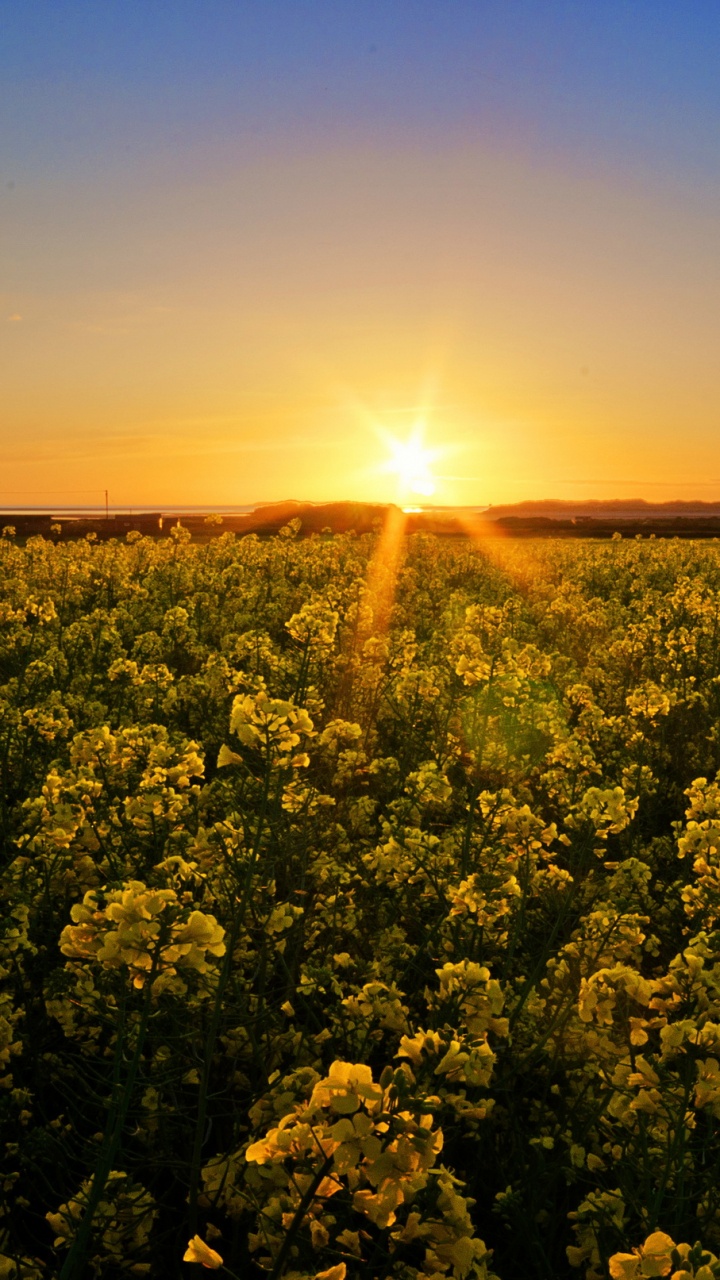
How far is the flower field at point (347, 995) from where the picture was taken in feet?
6.52

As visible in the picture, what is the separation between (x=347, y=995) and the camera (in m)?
3.70

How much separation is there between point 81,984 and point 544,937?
97.3 inches

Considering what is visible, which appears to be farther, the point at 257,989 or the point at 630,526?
the point at 630,526

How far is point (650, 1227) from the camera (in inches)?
80.5

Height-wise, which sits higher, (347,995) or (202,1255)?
(202,1255)

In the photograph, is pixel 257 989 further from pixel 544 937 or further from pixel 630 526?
pixel 630 526

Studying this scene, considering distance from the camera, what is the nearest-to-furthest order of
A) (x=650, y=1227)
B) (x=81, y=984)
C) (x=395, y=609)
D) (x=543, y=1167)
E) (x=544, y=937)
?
(x=650, y=1227) → (x=543, y=1167) → (x=81, y=984) → (x=544, y=937) → (x=395, y=609)

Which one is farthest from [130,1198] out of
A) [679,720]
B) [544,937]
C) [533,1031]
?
[679,720]

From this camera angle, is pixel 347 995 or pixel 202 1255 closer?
pixel 202 1255

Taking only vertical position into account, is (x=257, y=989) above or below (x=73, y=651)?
below

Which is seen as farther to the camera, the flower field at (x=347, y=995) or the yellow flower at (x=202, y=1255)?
the flower field at (x=347, y=995)

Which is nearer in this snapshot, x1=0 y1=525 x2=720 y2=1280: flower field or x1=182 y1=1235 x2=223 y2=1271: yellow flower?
x1=182 y1=1235 x2=223 y2=1271: yellow flower

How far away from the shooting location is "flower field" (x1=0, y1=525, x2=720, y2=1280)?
199 centimetres

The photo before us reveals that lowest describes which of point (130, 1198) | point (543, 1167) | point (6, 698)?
point (543, 1167)
